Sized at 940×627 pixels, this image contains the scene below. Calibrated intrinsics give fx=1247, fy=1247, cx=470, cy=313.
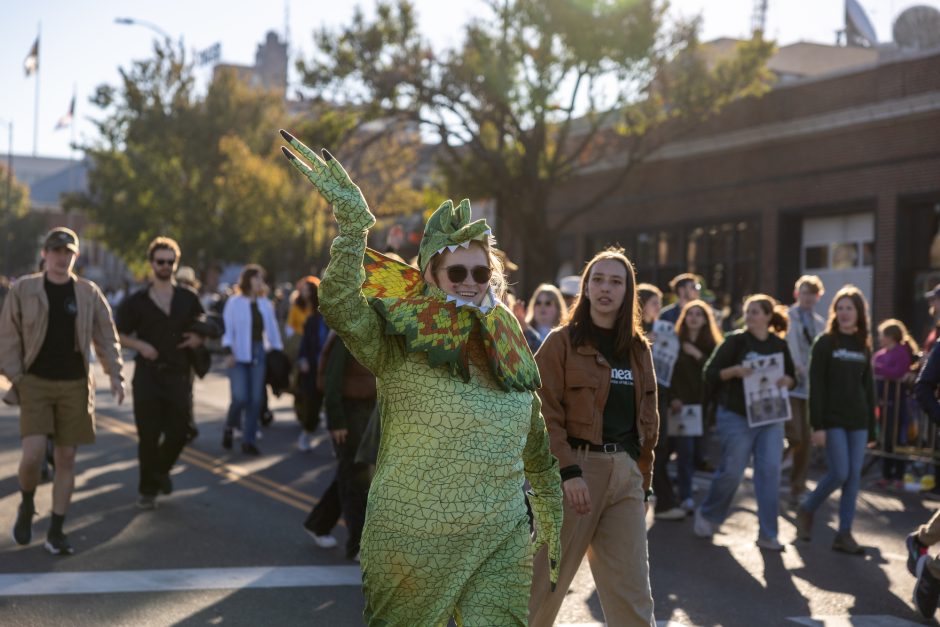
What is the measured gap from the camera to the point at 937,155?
21.3 meters

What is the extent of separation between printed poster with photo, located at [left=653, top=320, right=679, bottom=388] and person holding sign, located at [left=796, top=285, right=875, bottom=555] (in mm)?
1277

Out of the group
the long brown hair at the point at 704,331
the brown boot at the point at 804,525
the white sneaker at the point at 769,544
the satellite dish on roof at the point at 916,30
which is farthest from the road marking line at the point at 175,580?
the satellite dish on roof at the point at 916,30

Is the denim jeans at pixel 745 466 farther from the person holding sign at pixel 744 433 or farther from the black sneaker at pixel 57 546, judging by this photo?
the black sneaker at pixel 57 546

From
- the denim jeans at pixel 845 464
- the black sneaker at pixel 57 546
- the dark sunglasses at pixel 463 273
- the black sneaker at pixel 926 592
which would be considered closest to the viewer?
the dark sunglasses at pixel 463 273

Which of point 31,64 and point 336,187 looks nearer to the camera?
point 336,187

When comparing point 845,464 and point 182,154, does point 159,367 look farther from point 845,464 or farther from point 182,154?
point 182,154

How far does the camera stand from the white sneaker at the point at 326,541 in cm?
829

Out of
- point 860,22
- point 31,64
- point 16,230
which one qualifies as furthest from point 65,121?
point 860,22

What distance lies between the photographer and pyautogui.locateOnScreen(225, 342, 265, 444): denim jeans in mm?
13242

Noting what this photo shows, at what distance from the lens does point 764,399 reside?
28.9 feet

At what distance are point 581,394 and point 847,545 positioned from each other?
4.41 meters

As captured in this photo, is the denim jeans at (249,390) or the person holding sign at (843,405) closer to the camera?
the person holding sign at (843,405)

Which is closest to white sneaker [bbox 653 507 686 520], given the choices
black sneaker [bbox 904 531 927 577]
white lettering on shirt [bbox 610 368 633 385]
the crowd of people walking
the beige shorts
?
the crowd of people walking

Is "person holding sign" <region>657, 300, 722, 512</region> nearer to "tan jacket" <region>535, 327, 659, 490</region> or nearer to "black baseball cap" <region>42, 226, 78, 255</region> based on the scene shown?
"black baseball cap" <region>42, 226, 78, 255</region>
